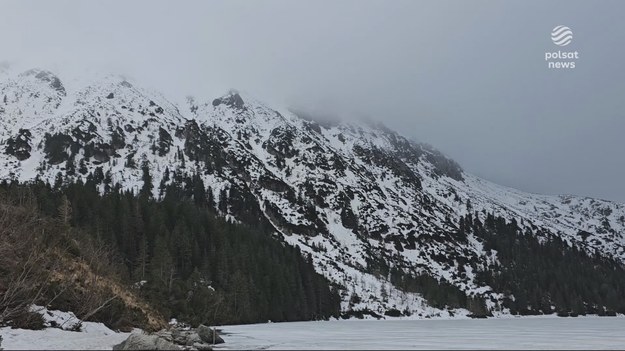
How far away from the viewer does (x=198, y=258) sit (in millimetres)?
108938

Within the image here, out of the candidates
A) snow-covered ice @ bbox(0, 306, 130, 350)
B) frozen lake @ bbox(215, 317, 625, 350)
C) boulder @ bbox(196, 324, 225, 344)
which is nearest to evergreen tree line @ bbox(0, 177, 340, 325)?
frozen lake @ bbox(215, 317, 625, 350)

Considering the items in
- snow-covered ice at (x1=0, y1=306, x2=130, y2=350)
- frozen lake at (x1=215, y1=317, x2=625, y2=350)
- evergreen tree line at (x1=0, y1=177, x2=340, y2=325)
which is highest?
evergreen tree line at (x1=0, y1=177, x2=340, y2=325)

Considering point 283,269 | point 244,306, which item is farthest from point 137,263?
point 283,269

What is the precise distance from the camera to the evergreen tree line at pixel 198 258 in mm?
81875

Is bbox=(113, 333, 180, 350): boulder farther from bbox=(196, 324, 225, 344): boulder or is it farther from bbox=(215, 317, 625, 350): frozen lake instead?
bbox=(196, 324, 225, 344): boulder

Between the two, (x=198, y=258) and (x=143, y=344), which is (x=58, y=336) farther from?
(x=198, y=258)

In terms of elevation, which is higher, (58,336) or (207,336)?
(58,336)

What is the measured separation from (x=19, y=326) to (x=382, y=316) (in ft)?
504

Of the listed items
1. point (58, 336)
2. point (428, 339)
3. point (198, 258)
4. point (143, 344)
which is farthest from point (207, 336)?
point (198, 258)

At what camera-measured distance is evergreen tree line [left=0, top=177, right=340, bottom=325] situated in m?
81.9

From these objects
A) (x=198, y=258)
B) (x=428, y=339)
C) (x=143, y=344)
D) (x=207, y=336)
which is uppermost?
(x=198, y=258)

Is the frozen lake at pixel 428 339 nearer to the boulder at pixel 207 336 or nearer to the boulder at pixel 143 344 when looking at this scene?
the boulder at pixel 207 336

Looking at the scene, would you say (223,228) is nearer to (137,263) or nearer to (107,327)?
(137,263)

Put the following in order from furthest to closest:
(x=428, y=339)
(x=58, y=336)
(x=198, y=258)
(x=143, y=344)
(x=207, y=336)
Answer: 1. (x=198, y=258)
2. (x=428, y=339)
3. (x=207, y=336)
4. (x=58, y=336)
5. (x=143, y=344)
